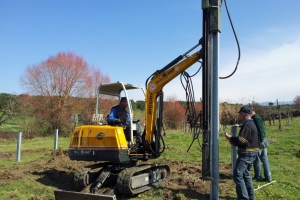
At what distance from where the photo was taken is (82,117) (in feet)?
87.9

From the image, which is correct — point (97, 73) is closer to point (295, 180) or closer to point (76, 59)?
point (76, 59)

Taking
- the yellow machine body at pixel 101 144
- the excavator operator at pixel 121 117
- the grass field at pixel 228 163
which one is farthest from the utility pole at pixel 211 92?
the excavator operator at pixel 121 117

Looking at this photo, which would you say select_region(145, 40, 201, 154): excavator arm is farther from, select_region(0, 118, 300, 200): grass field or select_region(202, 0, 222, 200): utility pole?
select_region(0, 118, 300, 200): grass field

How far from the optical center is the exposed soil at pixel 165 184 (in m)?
6.79

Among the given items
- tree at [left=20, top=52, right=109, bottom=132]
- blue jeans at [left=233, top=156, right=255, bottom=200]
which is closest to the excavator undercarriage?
blue jeans at [left=233, top=156, right=255, bottom=200]

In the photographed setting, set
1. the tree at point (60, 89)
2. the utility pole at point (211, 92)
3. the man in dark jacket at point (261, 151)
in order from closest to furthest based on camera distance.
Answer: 1. the utility pole at point (211, 92)
2. the man in dark jacket at point (261, 151)
3. the tree at point (60, 89)

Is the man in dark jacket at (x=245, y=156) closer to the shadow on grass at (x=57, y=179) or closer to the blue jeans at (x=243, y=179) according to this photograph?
the blue jeans at (x=243, y=179)

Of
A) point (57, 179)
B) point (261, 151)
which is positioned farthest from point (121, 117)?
point (261, 151)

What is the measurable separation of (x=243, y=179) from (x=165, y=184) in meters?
2.39

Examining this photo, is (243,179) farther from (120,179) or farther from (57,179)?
(57,179)

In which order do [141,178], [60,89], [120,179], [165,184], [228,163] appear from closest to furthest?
[120,179], [141,178], [165,184], [228,163], [60,89]

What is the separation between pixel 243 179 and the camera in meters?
5.88

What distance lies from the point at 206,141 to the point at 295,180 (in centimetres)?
309

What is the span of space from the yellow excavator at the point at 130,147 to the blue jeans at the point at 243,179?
2.14m
